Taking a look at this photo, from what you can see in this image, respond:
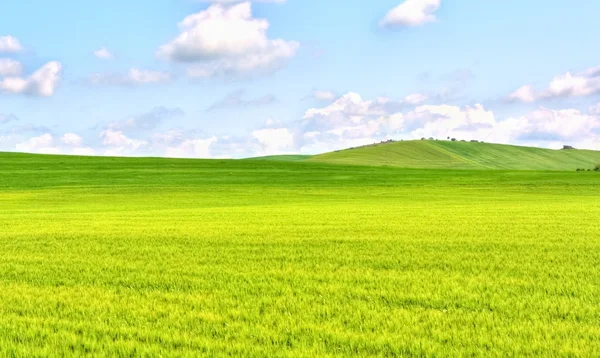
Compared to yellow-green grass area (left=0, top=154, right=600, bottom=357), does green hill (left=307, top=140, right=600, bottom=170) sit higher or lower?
higher

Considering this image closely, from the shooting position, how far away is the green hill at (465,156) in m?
123

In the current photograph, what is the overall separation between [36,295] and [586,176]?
5883cm

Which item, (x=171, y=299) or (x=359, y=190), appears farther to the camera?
(x=359, y=190)

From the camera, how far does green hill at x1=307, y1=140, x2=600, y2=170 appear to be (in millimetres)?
123125

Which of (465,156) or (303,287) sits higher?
(465,156)

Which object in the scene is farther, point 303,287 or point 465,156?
point 465,156

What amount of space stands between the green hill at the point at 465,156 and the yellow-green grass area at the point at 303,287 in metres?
102

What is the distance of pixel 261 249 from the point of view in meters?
12.7

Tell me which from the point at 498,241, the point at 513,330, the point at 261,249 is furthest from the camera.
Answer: the point at 498,241

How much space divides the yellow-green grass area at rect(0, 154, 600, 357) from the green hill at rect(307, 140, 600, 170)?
102255 mm

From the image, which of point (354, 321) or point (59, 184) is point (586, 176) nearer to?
point (59, 184)

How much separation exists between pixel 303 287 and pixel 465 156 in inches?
5250

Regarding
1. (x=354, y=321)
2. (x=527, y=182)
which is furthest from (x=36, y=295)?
(x=527, y=182)

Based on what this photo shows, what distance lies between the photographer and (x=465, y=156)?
13462 centimetres
